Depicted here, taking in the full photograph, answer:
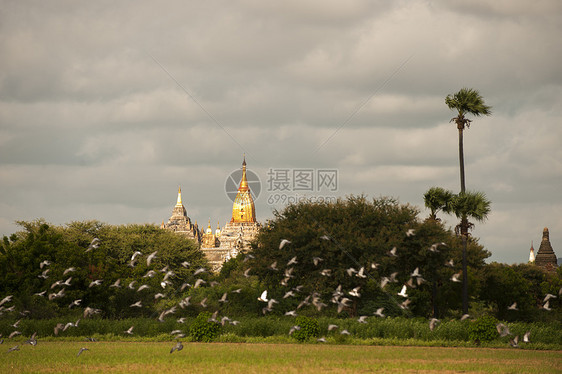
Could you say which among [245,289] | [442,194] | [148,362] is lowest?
[148,362]

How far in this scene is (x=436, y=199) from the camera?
168 ft

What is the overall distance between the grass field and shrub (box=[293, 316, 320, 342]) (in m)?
1.87

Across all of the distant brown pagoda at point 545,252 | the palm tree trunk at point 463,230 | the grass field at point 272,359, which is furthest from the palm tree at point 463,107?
the distant brown pagoda at point 545,252

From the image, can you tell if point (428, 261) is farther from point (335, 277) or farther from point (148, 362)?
point (148, 362)

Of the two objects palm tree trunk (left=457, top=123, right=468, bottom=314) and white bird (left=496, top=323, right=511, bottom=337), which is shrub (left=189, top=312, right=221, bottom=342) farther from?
palm tree trunk (left=457, top=123, right=468, bottom=314)

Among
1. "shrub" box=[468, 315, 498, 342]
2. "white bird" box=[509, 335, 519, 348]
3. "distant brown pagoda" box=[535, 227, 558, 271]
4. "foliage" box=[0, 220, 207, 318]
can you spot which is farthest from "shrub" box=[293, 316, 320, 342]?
"distant brown pagoda" box=[535, 227, 558, 271]

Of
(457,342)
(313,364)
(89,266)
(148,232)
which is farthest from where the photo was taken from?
(148,232)

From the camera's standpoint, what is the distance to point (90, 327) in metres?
47.0

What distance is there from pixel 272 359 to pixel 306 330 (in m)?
9.16

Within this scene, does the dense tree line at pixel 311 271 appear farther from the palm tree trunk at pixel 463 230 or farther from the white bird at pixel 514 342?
the white bird at pixel 514 342

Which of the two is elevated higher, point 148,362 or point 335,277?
point 335,277

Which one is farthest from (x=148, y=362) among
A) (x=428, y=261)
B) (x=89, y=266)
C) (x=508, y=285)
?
(x=508, y=285)

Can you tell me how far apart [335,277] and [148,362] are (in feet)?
76.2

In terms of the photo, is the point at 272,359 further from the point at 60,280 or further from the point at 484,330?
the point at 60,280
